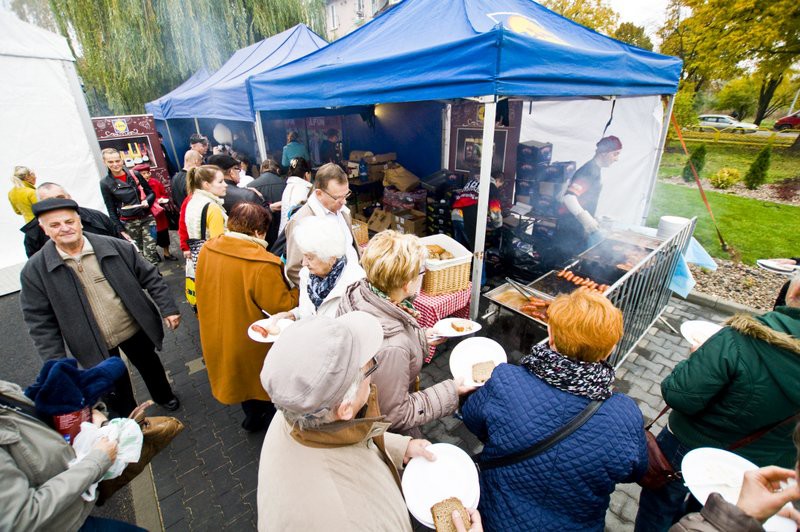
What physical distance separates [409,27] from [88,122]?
20.4ft

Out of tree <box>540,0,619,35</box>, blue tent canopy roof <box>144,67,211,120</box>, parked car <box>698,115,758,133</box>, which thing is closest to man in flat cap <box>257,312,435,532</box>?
blue tent canopy roof <box>144,67,211,120</box>

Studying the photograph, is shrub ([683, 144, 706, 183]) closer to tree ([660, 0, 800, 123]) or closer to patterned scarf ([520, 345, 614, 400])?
tree ([660, 0, 800, 123])

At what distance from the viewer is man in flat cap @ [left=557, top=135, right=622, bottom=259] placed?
472cm

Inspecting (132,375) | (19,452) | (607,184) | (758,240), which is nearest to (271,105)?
(132,375)

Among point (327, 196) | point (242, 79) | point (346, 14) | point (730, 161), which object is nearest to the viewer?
point (327, 196)

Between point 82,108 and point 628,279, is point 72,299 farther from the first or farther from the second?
point 82,108

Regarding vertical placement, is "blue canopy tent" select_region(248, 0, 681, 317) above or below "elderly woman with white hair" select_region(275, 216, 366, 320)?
above

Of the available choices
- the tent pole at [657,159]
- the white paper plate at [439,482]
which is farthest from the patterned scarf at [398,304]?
the tent pole at [657,159]

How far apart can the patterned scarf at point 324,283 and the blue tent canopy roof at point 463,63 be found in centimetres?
180

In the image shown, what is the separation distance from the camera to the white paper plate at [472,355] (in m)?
2.03

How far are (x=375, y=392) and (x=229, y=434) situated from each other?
270 cm

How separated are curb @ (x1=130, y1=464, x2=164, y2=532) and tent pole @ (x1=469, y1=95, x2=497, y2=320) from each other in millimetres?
3258

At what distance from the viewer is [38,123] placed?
607cm

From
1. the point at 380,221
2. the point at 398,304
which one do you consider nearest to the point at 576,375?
the point at 398,304
